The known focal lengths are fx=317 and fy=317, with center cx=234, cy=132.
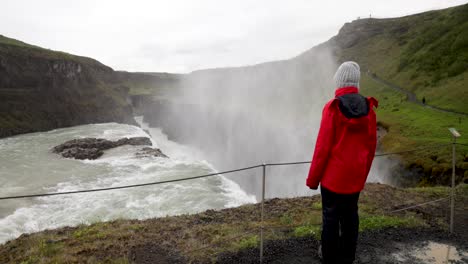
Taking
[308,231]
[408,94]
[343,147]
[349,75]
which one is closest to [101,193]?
[308,231]

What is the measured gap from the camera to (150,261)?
6.11 m

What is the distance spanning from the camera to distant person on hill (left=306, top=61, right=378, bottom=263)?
4102 millimetres

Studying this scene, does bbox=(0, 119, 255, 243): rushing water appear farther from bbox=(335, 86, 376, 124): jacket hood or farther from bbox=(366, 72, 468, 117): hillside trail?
bbox=(366, 72, 468, 117): hillside trail

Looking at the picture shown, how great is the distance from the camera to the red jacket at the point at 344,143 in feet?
13.4

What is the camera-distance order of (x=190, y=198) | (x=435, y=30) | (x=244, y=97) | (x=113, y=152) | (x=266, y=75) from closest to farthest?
(x=190, y=198), (x=113, y=152), (x=435, y=30), (x=244, y=97), (x=266, y=75)

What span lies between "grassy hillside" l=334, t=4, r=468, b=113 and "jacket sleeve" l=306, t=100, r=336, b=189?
135ft

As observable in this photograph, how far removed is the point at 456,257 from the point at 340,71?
4.64m

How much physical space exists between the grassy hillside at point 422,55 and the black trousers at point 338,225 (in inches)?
1599

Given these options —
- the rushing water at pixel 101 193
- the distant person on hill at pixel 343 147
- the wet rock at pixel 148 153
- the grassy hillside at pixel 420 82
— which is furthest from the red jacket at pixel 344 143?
the wet rock at pixel 148 153

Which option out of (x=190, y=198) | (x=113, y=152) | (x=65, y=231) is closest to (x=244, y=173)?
(x=113, y=152)

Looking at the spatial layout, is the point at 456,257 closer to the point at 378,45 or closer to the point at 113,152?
the point at 113,152

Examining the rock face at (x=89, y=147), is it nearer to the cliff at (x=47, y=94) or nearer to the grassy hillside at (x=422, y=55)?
the cliff at (x=47, y=94)

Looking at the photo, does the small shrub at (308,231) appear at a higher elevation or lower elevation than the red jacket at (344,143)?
lower

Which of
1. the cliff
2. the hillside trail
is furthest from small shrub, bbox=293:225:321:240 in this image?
the cliff
